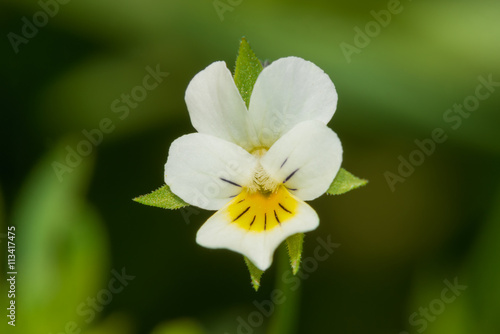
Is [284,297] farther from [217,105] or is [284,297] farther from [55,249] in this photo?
[55,249]

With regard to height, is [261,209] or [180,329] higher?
[261,209]

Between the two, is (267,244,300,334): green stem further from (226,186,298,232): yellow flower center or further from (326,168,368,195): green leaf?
(326,168,368,195): green leaf

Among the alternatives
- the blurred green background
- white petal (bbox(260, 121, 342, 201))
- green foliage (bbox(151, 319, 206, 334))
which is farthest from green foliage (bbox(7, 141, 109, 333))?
white petal (bbox(260, 121, 342, 201))

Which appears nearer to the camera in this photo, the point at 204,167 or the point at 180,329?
the point at 204,167

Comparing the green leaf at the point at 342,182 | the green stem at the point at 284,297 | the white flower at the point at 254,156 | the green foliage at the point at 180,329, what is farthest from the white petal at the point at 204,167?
the green foliage at the point at 180,329

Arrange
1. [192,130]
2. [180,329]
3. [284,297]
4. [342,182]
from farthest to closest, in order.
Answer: [192,130] < [180,329] < [284,297] < [342,182]

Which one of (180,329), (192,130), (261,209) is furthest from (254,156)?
(192,130)

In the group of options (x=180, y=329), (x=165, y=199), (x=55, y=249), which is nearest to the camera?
(x=165, y=199)

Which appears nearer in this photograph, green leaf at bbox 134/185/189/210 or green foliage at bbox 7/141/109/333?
green leaf at bbox 134/185/189/210

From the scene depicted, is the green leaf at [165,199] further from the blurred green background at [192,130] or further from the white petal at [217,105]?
the blurred green background at [192,130]
